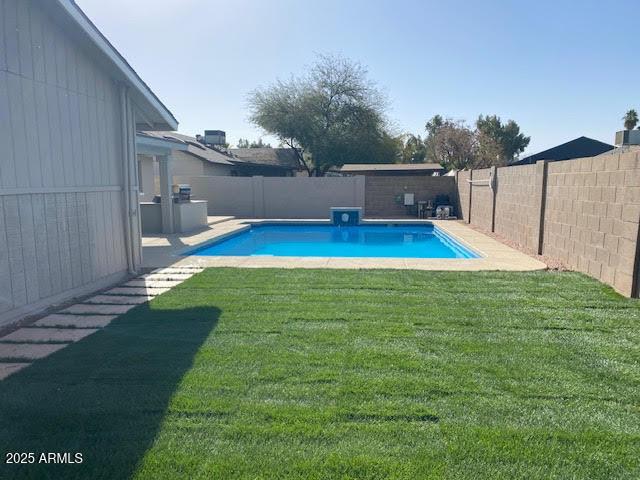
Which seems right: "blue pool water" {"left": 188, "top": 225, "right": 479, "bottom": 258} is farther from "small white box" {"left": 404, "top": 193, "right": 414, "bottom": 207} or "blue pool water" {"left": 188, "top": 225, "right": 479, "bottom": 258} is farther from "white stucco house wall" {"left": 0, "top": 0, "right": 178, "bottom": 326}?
"white stucco house wall" {"left": 0, "top": 0, "right": 178, "bottom": 326}

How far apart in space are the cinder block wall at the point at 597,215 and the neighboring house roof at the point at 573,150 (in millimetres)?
13166

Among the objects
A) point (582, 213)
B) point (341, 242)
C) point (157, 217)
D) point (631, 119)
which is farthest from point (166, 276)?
point (631, 119)

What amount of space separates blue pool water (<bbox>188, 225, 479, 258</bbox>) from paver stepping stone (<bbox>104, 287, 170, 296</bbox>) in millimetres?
3821

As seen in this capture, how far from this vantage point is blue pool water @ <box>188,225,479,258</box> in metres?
12.8

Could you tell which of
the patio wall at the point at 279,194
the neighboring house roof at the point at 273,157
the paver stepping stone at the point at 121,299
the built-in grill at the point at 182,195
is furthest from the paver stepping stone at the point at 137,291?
the neighboring house roof at the point at 273,157

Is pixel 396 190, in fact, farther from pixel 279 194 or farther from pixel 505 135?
pixel 505 135

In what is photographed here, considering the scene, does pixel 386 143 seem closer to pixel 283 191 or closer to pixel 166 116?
pixel 283 191

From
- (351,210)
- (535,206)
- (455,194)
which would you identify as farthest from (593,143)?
(535,206)

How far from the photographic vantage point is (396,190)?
20734 mm

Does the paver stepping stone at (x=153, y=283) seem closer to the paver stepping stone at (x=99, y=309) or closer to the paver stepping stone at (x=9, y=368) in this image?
the paver stepping stone at (x=99, y=309)

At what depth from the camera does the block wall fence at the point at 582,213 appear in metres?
6.26

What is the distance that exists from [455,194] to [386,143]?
13.8m

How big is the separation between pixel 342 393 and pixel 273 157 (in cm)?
3080

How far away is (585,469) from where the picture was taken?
261 cm
